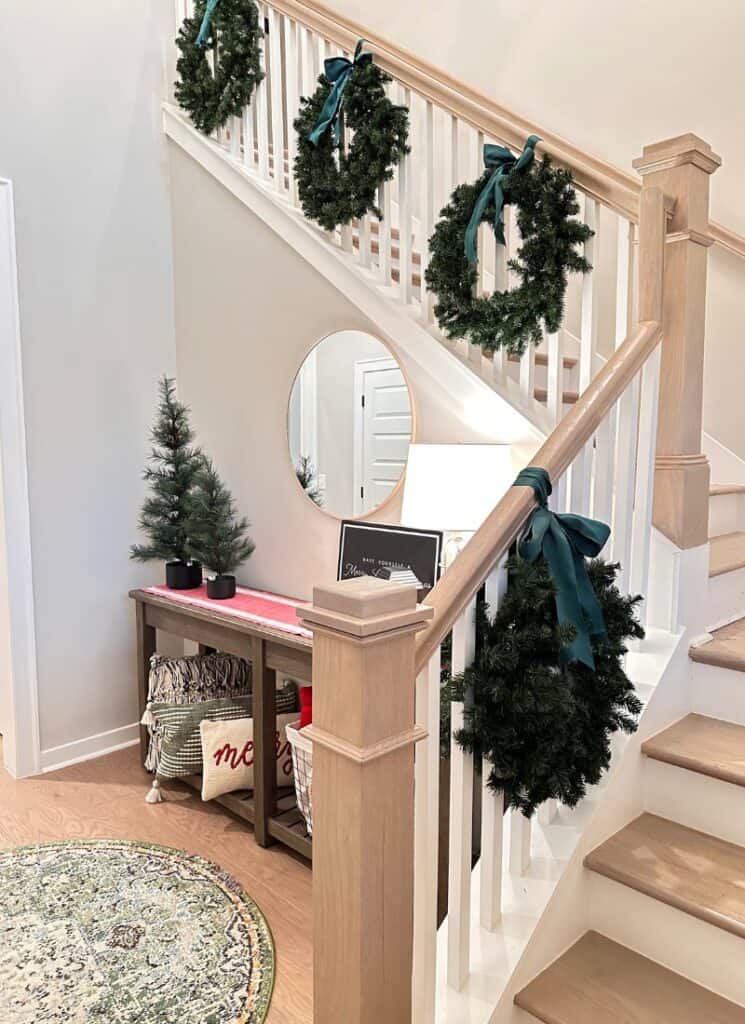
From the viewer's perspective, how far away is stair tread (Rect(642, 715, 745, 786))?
1.71 m

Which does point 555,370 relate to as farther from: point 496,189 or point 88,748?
point 88,748

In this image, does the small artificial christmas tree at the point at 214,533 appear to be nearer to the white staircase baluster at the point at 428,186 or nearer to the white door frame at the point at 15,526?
the white door frame at the point at 15,526

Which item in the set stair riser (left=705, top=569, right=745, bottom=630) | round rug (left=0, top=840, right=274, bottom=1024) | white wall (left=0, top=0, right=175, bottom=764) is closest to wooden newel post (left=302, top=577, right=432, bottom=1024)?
round rug (left=0, top=840, right=274, bottom=1024)

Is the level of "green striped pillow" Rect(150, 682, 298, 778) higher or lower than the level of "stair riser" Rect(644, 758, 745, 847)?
lower

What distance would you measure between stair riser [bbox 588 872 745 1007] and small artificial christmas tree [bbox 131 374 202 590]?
2.17 metres

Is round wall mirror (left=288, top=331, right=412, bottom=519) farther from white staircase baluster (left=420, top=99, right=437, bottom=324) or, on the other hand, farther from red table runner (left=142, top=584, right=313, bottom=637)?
red table runner (left=142, top=584, right=313, bottom=637)

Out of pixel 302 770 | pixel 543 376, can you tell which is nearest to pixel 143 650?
pixel 302 770

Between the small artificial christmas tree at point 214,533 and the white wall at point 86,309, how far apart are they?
54 cm

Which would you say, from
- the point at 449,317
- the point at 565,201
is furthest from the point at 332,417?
the point at 565,201

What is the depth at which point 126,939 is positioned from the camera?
2145 millimetres

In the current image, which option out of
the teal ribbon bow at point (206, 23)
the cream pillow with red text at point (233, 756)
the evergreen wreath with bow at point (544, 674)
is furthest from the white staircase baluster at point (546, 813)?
the teal ribbon bow at point (206, 23)

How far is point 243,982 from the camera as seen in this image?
1990mm

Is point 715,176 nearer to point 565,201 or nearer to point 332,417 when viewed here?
point 565,201

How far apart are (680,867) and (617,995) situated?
0.97 feet
